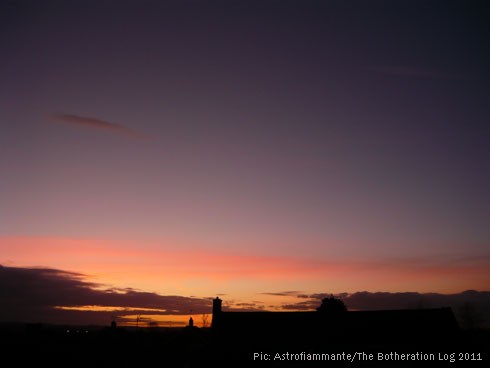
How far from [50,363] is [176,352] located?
13.7 meters

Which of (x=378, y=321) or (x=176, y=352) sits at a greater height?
(x=378, y=321)

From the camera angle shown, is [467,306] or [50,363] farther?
[467,306]

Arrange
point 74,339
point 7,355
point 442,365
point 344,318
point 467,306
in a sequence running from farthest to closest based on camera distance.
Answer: point 467,306, point 74,339, point 344,318, point 7,355, point 442,365

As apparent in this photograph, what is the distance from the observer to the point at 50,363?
114ft

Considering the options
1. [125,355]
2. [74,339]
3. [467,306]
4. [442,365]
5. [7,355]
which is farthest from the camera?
[467,306]

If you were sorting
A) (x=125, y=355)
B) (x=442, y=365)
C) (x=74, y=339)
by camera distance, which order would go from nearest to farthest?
1. (x=442, y=365)
2. (x=125, y=355)
3. (x=74, y=339)

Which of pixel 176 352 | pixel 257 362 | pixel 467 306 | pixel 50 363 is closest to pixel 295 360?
pixel 257 362

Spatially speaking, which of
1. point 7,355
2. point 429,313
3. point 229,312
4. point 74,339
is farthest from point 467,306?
point 7,355

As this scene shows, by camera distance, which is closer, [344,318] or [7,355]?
[7,355]

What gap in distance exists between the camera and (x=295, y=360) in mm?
32281

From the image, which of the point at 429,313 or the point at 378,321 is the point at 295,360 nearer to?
the point at 378,321

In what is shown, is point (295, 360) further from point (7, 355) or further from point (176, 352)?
point (7, 355)

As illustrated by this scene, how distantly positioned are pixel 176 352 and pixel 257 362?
1505 centimetres

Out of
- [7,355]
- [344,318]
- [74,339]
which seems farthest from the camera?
[74,339]
